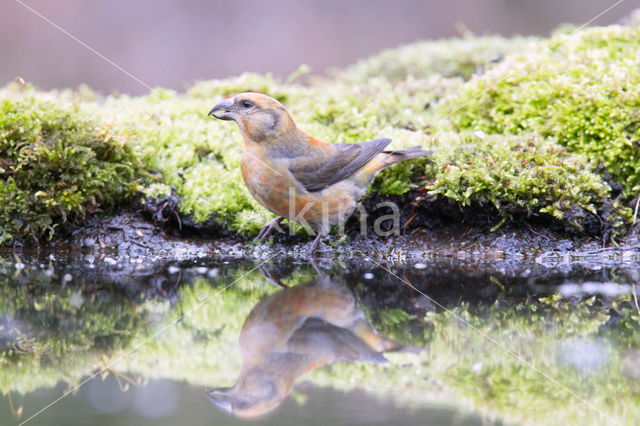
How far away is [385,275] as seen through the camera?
4.52 metres

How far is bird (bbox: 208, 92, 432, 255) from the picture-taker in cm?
514

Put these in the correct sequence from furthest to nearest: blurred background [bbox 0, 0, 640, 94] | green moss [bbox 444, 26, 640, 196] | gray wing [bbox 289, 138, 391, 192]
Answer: blurred background [bbox 0, 0, 640, 94], green moss [bbox 444, 26, 640, 196], gray wing [bbox 289, 138, 391, 192]

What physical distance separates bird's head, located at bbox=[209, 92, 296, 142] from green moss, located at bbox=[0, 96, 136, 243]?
3.80 ft

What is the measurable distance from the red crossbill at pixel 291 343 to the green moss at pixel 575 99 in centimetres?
330

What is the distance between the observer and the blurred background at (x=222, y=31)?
14320mm

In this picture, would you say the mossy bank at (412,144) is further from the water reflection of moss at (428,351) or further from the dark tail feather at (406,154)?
the water reflection of moss at (428,351)

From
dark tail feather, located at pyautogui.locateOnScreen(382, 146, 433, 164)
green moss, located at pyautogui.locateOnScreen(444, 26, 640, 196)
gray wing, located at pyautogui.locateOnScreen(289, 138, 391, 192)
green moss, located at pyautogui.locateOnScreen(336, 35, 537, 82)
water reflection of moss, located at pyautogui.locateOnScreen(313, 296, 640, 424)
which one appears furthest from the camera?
green moss, located at pyautogui.locateOnScreen(336, 35, 537, 82)

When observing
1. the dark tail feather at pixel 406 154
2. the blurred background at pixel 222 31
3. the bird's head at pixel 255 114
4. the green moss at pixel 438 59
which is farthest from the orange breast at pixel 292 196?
the blurred background at pixel 222 31

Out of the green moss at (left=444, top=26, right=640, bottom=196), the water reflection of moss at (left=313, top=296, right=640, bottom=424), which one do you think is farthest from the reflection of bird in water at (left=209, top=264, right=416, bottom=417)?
the green moss at (left=444, top=26, right=640, bottom=196)

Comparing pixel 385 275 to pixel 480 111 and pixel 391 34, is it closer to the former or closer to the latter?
pixel 480 111

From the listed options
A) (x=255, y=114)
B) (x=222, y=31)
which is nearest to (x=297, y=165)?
(x=255, y=114)

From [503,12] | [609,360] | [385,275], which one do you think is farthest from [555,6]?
[609,360]

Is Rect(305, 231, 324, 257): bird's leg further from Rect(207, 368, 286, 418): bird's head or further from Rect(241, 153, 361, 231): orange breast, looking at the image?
Rect(207, 368, 286, 418): bird's head

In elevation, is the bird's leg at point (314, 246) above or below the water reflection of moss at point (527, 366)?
above
